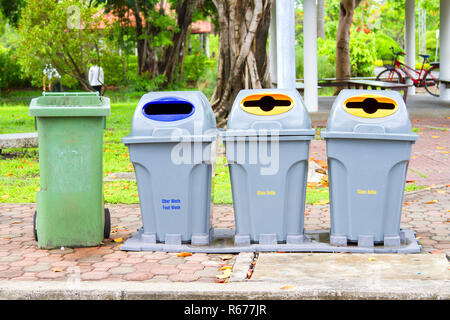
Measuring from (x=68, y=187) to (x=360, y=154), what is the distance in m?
2.45

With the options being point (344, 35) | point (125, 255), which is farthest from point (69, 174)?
point (344, 35)

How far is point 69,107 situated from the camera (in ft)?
18.9

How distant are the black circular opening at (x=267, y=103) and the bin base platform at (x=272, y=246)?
112cm

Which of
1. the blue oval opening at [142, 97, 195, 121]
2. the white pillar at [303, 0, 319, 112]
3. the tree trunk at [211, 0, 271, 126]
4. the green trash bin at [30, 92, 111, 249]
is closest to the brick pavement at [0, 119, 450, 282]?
the green trash bin at [30, 92, 111, 249]

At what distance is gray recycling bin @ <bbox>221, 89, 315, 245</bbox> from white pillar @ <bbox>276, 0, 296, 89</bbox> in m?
3.78

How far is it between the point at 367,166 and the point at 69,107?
98.8 inches

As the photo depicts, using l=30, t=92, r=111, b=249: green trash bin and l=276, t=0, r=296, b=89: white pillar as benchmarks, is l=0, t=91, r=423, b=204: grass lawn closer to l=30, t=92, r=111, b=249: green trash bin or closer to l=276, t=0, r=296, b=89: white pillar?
l=276, t=0, r=296, b=89: white pillar

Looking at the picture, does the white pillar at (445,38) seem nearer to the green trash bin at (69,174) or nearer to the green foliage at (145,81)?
the green foliage at (145,81)

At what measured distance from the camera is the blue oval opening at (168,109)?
18.8 feet

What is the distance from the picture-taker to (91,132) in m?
5.82

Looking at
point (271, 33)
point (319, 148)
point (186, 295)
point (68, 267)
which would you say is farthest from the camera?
point (271, 33)

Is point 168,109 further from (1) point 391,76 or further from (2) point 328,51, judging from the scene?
(2) point 328,51

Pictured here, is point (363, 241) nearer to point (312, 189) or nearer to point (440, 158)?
point (312, 189)

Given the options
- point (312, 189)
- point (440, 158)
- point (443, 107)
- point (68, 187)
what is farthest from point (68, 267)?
point (443, 107)
